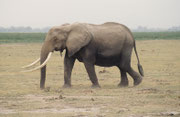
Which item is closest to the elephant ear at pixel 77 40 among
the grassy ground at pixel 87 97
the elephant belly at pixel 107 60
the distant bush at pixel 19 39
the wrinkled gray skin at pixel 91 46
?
the wrinkled gray skin at pixel 91 46

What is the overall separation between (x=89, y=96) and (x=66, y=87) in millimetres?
1993

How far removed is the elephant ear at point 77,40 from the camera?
44.8 ft

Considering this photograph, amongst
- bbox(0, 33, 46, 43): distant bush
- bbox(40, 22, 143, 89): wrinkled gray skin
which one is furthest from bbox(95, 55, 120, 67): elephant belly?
bbox(0, 33, 46, 43): distant bush

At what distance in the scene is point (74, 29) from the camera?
14.0 metres

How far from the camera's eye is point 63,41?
45.3 feet

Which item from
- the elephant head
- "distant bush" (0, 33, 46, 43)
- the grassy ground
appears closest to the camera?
the grassy ground

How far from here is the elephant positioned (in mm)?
13656

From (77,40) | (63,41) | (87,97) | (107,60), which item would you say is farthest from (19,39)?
(87,97)

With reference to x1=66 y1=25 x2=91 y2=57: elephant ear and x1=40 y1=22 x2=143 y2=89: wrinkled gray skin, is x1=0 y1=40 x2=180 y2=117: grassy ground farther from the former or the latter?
x1=66 y1=25 x2=91 y2=57: elephant ear

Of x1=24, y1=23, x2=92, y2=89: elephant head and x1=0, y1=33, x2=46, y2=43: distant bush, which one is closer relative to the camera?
x1=24, y1=23, x2=92, y2=89: elephant head

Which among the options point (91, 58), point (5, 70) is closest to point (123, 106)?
point (91, 58)

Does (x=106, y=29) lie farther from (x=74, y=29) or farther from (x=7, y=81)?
(x=7, y=81)

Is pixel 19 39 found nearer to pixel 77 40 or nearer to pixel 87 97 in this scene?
pixel 77 40

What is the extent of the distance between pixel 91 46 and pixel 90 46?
33 mm
